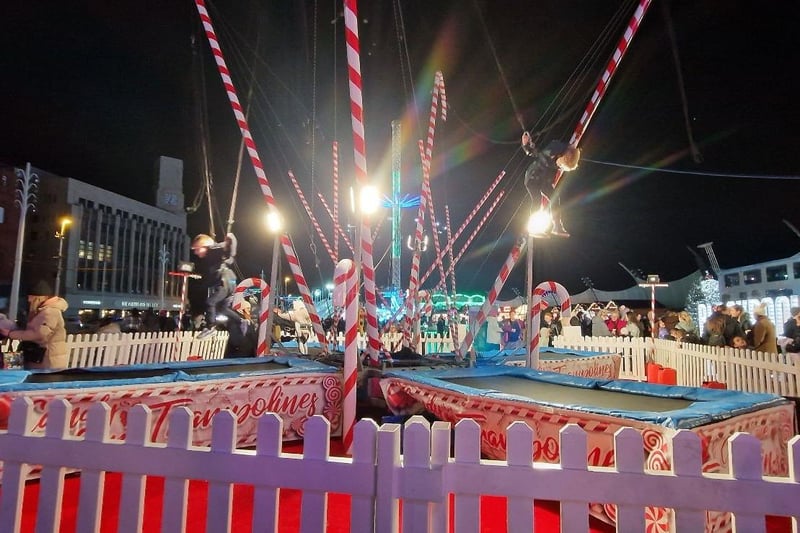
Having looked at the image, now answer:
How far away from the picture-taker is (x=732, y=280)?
1432 inches

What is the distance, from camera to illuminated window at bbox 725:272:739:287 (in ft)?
117

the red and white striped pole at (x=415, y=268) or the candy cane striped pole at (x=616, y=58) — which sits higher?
the candy cane striped pole at (x=616, y=58)

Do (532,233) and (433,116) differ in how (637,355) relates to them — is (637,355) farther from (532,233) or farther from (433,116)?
(433,116)

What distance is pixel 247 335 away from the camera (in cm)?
874

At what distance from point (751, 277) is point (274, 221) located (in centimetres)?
3857

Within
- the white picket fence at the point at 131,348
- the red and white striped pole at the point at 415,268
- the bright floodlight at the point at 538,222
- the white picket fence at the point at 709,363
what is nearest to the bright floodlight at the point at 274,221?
the red and white striped pole at the point at 415,268

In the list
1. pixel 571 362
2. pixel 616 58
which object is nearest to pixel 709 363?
pixel 571 362

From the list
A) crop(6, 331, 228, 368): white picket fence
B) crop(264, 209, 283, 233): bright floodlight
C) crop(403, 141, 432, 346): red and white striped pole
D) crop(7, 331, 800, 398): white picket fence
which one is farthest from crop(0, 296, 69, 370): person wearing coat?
crop(403, 141, 432, 346): red and white striped pole

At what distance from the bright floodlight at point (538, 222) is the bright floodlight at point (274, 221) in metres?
3.08

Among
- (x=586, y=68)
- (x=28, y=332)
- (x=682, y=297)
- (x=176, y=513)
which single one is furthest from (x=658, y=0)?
(x=682, y=297)

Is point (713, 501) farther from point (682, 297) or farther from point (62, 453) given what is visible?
point (682, 297)

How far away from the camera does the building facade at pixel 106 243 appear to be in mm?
48656

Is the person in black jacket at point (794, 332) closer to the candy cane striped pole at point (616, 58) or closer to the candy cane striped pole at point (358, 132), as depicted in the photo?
the candy cane striped pole at point (616, 58)

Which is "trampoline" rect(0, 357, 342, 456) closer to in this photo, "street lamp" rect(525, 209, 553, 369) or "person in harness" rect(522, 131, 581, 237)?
"street lamp" rect(525, 209, 553, 369)
